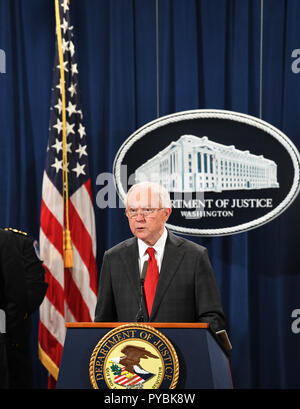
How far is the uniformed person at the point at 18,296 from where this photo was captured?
338 cm

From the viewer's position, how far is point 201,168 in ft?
14.0

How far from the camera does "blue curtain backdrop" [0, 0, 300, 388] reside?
4.30 m

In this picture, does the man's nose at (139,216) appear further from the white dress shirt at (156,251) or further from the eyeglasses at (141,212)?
the white dress shirt at (156,251)

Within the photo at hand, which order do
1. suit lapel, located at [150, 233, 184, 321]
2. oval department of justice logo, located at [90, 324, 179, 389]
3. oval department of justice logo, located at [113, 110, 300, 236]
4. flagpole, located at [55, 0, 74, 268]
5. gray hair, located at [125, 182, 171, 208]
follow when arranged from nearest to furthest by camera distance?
1. oval department of justice logo, located at [90, 324, 179, 389]
2. suit lapel, located at [150, 233, 184, 321]
3. gray hair, located at [125, 182, 171, 208]
4. flagpole, located at [55, 0, 74, 268]
5. oval department of justice logo, located at [113, 110, 300, 236]

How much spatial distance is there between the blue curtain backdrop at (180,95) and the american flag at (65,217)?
30 centimetres

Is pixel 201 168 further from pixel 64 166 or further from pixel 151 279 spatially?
pixel 151 279

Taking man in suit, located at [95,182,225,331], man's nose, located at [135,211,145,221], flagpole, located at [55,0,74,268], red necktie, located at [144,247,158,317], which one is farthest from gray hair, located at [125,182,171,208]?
flagpole, located at [55,0,74,268]

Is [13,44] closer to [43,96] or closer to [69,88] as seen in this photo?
[43,96]

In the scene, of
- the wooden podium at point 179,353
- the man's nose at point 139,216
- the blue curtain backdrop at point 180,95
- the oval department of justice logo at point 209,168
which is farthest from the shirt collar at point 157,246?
the blue curtain backdrop at point 180,95

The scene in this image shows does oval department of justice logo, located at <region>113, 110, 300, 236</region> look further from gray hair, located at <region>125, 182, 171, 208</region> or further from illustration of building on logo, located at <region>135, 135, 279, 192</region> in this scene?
gray hair, located at <region>125, 182, 171, 208</region>

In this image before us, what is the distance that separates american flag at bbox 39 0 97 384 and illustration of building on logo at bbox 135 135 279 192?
1.71 feet

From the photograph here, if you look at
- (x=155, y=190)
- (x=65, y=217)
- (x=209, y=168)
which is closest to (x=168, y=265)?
(x=155, y=190)

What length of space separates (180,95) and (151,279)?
7.46 feet
